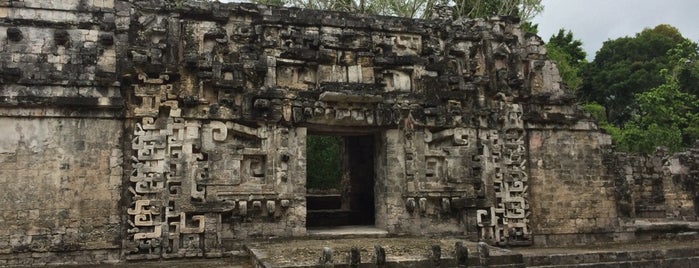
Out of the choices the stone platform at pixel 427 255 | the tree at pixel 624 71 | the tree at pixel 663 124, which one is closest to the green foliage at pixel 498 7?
the tree at pixel 663 124

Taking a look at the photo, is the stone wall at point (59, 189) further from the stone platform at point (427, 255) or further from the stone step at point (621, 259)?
the stone step at point (621, 259)

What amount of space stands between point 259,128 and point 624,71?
1274 inches

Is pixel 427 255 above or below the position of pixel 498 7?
below

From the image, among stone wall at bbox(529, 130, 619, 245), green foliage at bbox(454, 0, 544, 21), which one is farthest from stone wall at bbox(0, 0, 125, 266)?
green foliage at bbox(454, 0, 544, 21)

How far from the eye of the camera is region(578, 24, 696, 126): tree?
116ft

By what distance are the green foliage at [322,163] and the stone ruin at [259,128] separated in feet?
29.6

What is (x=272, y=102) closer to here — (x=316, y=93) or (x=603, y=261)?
(x=316, y=93)

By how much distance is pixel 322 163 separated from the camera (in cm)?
2095

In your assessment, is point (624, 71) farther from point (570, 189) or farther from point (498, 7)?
point (570, 189)

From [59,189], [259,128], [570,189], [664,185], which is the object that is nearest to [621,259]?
[570,189]

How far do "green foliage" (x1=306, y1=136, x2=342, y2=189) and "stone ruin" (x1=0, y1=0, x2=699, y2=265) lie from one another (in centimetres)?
903

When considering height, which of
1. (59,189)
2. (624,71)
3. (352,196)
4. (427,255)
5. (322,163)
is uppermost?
(624,71)

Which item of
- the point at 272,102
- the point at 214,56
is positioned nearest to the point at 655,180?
the point at 272,102

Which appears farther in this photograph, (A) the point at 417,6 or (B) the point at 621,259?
(A) the point at 417,6
